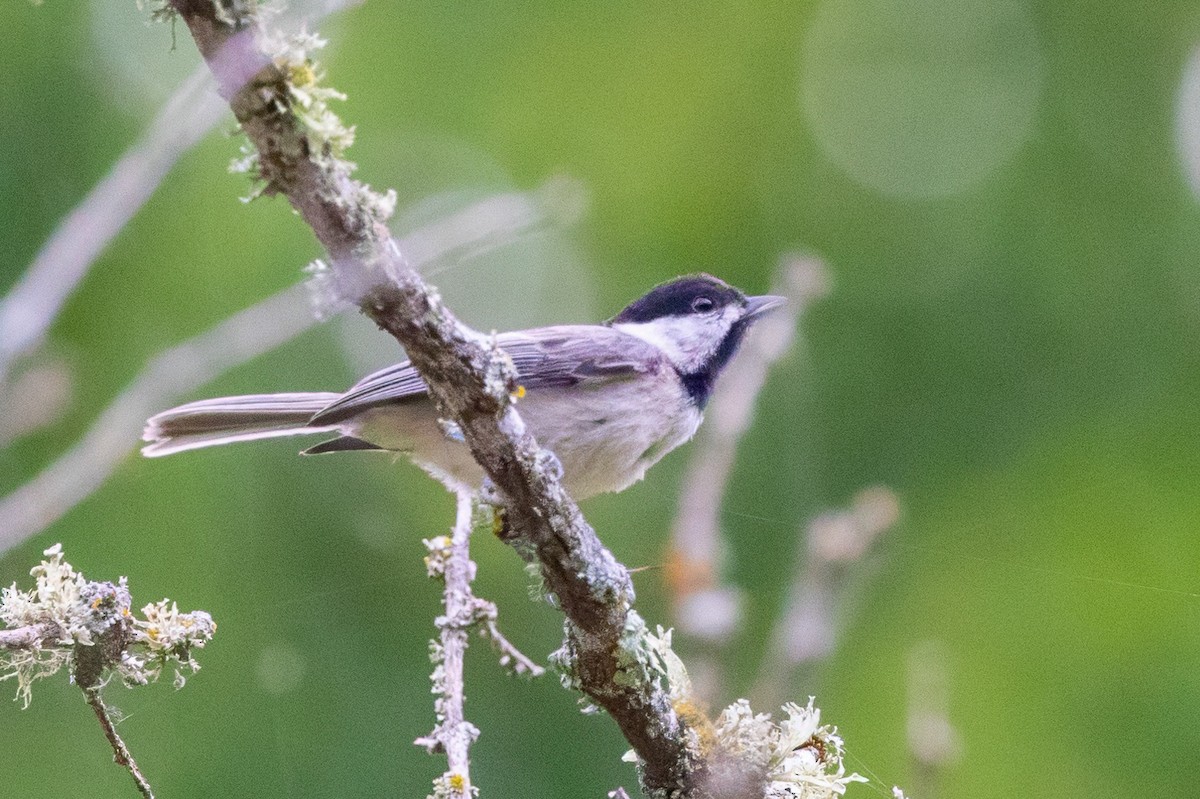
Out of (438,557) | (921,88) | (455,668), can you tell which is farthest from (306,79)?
(921,88)

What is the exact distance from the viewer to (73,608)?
155 centimetres

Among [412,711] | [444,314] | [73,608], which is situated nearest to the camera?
[444,314]

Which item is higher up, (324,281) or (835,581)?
(835,581)

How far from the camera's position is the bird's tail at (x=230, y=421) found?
9.59 ft

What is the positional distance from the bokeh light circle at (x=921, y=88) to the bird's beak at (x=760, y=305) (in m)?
2.24

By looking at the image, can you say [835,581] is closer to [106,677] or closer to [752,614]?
[106,677]

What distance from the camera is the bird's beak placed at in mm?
3707

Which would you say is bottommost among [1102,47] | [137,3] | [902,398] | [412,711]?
[137,3]

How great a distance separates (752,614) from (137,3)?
3367 mm

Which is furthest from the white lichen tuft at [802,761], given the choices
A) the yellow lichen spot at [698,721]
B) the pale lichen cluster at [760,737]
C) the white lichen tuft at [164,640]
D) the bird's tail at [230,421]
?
the bird's tail at [230,421]

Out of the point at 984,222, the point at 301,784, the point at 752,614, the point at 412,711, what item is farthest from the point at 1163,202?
the point at 301,784

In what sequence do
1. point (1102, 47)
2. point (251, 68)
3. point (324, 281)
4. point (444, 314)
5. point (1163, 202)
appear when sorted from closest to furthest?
point (251, 68)
point (324, 281)
point (444, 314)
point (1163, 202)
point (1102, 47)

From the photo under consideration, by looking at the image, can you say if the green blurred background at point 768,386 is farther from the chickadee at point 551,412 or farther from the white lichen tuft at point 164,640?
the white lichen tuft at point 164,640

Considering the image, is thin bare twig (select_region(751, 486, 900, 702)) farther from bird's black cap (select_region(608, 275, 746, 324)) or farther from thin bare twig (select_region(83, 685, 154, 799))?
bird's black cap (select_region(608, 275, 746, 324))
